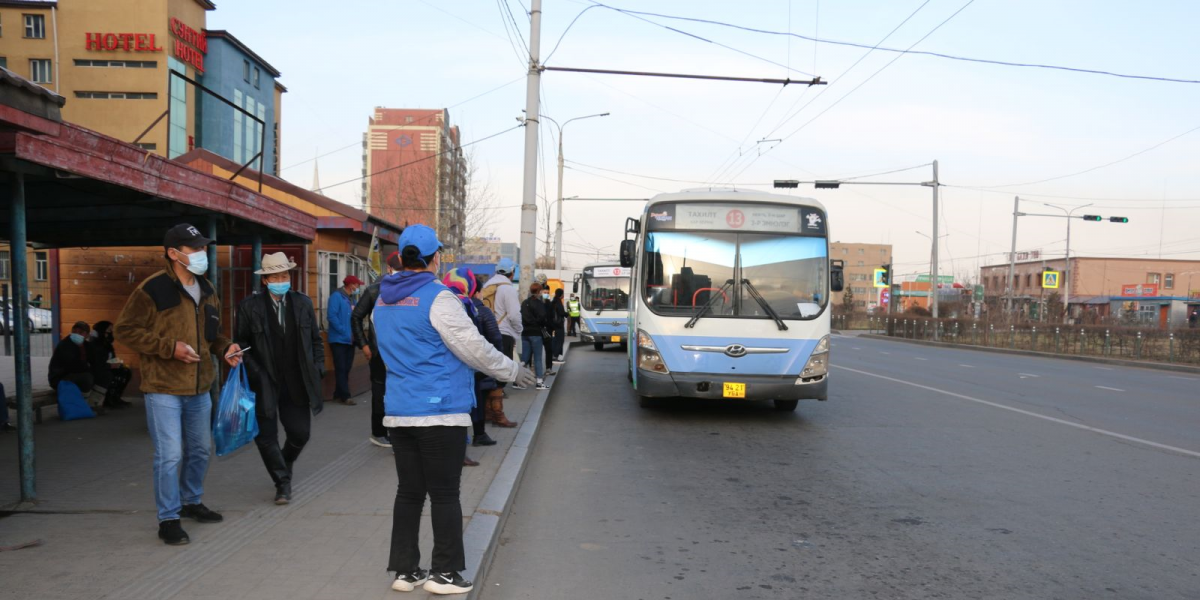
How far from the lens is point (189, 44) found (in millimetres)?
46562

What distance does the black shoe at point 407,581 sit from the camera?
4.02 metres

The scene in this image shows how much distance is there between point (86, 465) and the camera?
6.81 meters

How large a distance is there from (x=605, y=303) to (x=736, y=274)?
581 inches

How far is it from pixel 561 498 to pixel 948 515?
9.62 feet

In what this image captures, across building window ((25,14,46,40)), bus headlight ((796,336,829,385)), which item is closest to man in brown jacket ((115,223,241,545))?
bus headlight ((796,336,829,385))

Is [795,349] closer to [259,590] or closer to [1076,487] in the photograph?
[1076,487]

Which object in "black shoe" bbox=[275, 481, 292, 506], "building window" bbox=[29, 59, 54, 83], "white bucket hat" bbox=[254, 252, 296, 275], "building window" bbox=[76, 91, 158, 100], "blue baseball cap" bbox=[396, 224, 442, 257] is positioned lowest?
"black shoe" bbox=[275, 481, 292, 506]

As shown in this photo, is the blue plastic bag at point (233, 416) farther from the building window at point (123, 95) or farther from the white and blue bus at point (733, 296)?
the building window at point (123, 95)

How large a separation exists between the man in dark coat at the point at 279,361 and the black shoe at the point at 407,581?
2.02 metres

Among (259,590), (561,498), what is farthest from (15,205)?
(561,498)

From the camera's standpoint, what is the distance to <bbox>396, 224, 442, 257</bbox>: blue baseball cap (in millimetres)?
4074

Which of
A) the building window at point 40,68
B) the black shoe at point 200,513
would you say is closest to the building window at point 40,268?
the building window at point 40,68

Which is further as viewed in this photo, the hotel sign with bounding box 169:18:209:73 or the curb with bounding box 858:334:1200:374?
the hotel sign with bounding box 169:18:209:73

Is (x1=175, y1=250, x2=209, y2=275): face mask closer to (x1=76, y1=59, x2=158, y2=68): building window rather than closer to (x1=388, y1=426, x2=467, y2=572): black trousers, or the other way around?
(x1=388, y1=426, x2=467, y2=572): black trousers
